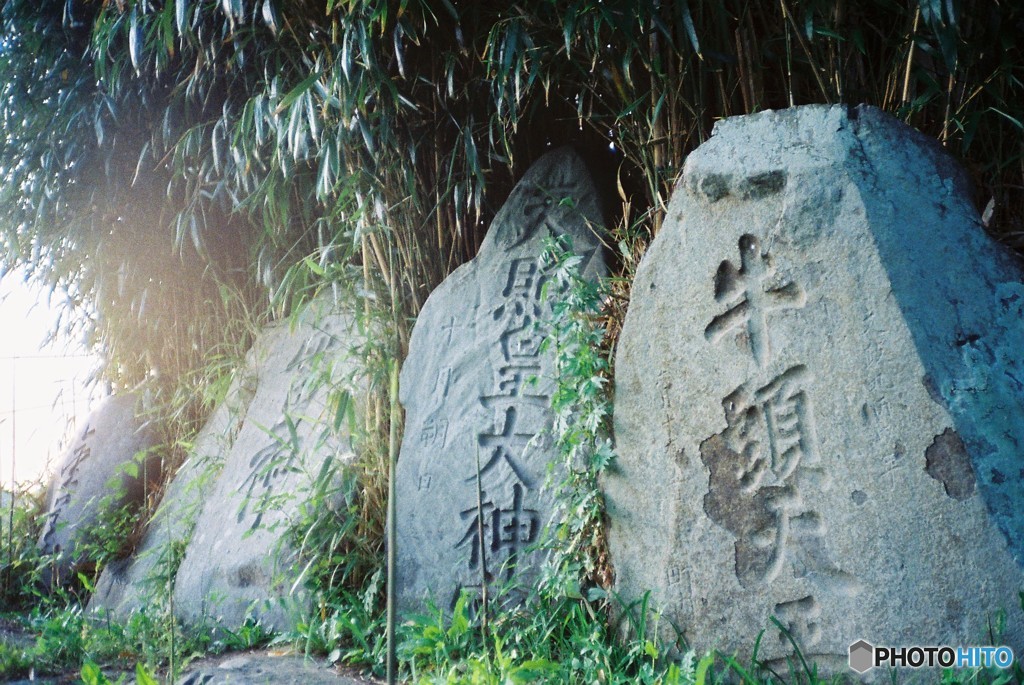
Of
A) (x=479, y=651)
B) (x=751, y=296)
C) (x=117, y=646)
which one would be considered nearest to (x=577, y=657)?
(x=479, y=651)

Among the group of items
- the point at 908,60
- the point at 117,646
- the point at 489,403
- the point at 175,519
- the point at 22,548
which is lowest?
the point at 117,646

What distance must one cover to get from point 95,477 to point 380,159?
266cm

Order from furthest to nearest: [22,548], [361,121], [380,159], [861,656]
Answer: [22,548], [380,159], [361,121], [861,656]

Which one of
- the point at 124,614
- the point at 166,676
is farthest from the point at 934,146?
the point at 124,614

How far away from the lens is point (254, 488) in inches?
149

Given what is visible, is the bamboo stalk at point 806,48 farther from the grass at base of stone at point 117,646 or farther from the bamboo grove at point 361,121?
the grass at base of stone at point 117,646

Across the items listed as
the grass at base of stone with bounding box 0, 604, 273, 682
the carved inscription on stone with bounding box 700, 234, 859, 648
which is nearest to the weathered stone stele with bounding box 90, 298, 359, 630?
the grass at base of stone with bounding box 0, 604, 273, 682

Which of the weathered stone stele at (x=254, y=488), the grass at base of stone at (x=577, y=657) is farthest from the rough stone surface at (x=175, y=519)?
the grass at base of stone at (x=577, y=657)

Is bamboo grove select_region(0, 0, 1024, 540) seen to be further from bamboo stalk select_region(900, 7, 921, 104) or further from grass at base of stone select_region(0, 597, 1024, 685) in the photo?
grass at base of stone select_region(0, 597, 1024, 685)

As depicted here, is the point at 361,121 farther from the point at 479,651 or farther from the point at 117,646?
the point at 117,646

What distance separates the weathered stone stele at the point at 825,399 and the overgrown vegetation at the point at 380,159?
21 centimetres

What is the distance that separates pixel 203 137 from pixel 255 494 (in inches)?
66.2

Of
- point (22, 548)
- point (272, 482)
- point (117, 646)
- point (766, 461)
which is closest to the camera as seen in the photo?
point (766, 461)

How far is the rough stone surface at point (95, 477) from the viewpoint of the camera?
15.1 feet
